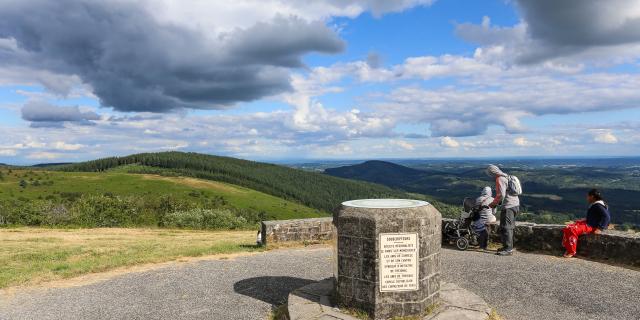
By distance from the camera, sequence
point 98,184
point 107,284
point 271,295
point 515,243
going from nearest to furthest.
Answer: point 271,295 → point 107,284 → point 515,243 → point 98,184

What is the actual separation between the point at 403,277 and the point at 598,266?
6680mm

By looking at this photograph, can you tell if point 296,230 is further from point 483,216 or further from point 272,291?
point 483,216

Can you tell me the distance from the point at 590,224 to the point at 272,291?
28.7 ft

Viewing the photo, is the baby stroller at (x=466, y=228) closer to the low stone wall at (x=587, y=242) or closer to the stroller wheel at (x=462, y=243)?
the stroller wheel at (x=462, y=243)

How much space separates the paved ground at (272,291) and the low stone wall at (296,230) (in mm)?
2536

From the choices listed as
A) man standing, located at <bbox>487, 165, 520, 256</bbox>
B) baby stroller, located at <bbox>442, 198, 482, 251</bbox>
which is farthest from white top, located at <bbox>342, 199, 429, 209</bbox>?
baby stroller, located at <bbox>442, 198, 482, 251</bbox>

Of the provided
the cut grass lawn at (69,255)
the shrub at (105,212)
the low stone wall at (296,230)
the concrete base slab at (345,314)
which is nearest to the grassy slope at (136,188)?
the shrub at (105,212)

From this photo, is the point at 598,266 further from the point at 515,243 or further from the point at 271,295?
the point at 271,295

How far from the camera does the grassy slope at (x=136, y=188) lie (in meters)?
94.0

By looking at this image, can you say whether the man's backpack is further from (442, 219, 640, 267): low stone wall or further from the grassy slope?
the grassy slope

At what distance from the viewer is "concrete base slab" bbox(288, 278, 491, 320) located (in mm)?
7031

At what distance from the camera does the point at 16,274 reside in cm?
1137

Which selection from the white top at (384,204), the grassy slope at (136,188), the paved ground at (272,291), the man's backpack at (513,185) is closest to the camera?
the white top at (384,204)

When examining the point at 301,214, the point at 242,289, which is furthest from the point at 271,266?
the point at 301,214
